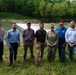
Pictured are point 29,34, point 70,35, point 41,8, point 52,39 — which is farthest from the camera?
point 41,8

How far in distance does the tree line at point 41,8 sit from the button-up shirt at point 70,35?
69.7 m

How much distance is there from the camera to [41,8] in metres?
80.9

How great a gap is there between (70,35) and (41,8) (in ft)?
235

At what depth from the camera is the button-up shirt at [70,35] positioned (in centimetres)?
968

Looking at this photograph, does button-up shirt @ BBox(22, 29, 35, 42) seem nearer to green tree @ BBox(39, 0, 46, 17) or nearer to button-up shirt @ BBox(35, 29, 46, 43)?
button-up shirt @ BBox(35, 29, 46, 43)

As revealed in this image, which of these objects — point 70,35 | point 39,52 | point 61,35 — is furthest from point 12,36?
point 70,35

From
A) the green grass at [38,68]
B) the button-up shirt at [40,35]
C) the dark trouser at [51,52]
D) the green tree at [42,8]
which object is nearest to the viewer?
the green grass at [38,68]

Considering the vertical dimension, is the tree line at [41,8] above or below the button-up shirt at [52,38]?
below

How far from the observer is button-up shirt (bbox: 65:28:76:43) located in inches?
381

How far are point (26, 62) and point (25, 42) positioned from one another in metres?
0.79

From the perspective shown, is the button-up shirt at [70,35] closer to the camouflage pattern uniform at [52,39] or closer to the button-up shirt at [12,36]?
the camouflage pattern uniform at [52,39]

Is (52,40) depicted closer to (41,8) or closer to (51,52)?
(51,52)

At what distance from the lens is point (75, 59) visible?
10.3 meters

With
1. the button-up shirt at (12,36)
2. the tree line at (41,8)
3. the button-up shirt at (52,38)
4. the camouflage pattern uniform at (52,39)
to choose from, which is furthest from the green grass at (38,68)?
the tree line at (41,8)
